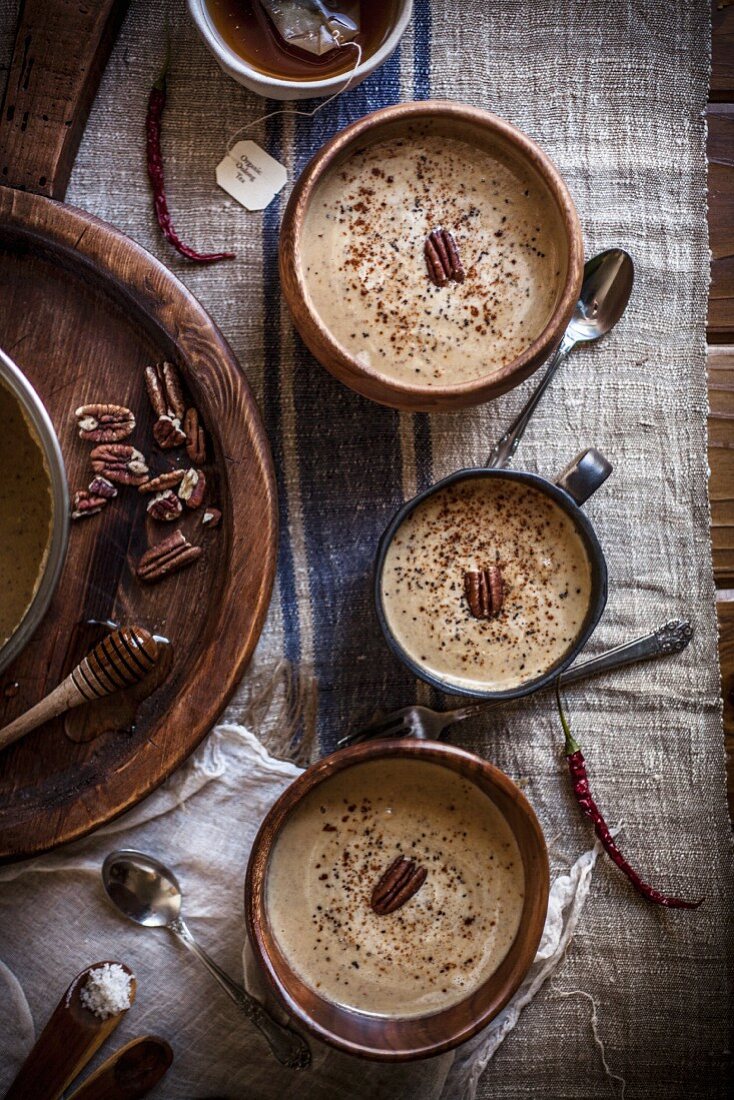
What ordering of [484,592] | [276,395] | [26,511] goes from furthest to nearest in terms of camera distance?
1. [276,395]
2. [484,592]
3. [26,511]

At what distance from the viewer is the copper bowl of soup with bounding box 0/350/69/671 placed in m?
1.05

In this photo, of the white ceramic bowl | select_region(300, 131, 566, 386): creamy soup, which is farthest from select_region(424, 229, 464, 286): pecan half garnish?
the white ceramic bowl

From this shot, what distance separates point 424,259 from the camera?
117 cm

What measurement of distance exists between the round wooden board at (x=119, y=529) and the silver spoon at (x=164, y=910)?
110 mm

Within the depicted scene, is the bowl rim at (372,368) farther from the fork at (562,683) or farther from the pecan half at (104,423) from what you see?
the fork at (562,683)

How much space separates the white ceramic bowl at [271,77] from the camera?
119 centimetres

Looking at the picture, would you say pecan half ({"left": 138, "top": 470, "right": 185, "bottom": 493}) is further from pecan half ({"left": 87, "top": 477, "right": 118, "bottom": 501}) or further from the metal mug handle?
the metal mug handle

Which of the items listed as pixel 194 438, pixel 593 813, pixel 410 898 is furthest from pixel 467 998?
pixel 194 438

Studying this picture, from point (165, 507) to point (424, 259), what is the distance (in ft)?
1.44

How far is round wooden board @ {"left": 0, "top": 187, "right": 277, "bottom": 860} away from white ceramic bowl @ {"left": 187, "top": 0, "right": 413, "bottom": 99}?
260 mm

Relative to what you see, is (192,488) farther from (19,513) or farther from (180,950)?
(180,950)

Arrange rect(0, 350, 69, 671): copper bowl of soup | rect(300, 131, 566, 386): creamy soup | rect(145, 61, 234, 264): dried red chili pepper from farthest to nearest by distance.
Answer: rect(145, 61, 234, 264): dried red chili pepper < rect(300, 131, 566, 386): creamy soup < rect(0, 350, 69, 671): copper bowl of soup

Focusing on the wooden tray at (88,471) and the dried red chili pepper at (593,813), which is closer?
the wooden tray at (88,471)

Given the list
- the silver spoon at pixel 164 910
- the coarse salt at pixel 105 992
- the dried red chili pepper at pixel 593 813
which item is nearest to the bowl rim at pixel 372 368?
the dried red chili pepper at pixel 593 813
